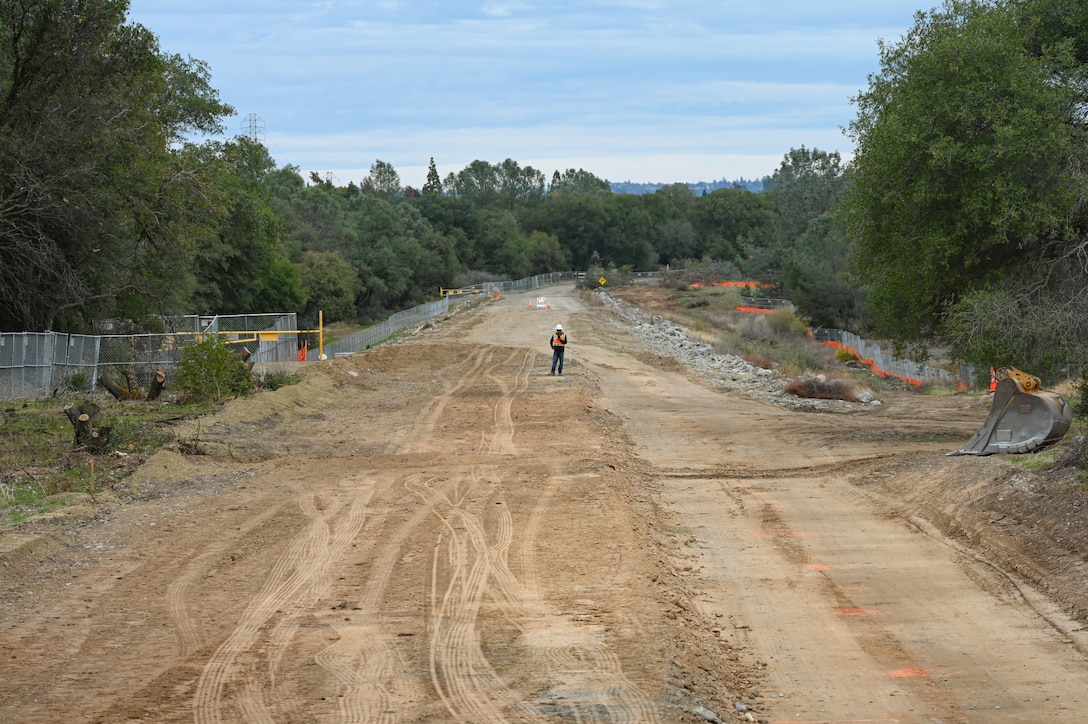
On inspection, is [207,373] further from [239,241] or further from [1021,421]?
[239,241]

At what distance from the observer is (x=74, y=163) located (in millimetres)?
30172

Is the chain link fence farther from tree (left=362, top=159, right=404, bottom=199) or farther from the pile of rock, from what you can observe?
tree (left=362, top=159, right=404, bottom=199)

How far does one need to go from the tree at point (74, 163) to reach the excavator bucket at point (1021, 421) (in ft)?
75.2

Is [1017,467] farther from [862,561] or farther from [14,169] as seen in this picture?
[14,169]

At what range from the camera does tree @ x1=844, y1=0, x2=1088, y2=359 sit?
1969cm

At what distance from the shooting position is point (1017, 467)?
51.1 ft

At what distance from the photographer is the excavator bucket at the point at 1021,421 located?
17000 millimetres

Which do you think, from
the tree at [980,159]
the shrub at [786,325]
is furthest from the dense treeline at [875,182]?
the shrub at [786,325]

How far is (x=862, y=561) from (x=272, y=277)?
201 ft

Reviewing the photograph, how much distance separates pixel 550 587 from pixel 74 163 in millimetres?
24268

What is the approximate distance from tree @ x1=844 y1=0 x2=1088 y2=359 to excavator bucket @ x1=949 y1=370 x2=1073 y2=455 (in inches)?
80.7

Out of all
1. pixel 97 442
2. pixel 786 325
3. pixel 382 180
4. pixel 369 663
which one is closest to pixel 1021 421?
pixel 369 663

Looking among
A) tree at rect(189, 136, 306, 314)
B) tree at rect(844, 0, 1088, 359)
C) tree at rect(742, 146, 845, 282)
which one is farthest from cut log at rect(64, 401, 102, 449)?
tree at rect(742, 146, 845, 282)

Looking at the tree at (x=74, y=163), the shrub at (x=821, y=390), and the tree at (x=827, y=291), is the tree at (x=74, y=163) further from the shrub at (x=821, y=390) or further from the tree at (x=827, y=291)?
the tree at (x=827, y=291)
